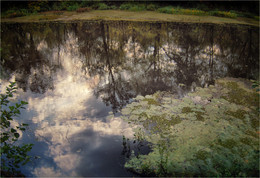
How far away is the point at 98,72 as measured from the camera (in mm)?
7727

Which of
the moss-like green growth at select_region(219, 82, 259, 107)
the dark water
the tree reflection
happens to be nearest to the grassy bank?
the dark water

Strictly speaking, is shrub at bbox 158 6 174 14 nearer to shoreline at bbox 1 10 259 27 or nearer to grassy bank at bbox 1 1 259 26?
grassy bank at bbox 1 1 259 26

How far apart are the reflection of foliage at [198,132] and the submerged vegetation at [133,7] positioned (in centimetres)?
1495

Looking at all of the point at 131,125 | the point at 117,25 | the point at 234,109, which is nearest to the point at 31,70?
the point at 131,125

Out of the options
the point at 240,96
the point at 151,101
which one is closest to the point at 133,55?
the point at 151,101

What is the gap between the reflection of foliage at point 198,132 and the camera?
11.0 ft

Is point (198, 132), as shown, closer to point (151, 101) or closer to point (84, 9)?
point (151, 101)

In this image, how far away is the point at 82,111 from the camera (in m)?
5.25

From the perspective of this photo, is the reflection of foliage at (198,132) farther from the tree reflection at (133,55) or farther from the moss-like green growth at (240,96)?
the tree reflection at (133,55)

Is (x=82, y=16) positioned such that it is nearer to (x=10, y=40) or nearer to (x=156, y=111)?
(x=10, y=40)

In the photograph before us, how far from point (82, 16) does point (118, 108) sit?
1596 centimetres

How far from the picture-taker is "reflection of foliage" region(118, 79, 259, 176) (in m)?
3.36

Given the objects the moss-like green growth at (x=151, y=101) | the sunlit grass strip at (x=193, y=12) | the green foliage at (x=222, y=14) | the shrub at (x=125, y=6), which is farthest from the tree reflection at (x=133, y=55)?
the shrub at (x=125, y=6)

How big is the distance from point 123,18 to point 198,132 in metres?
15.4
